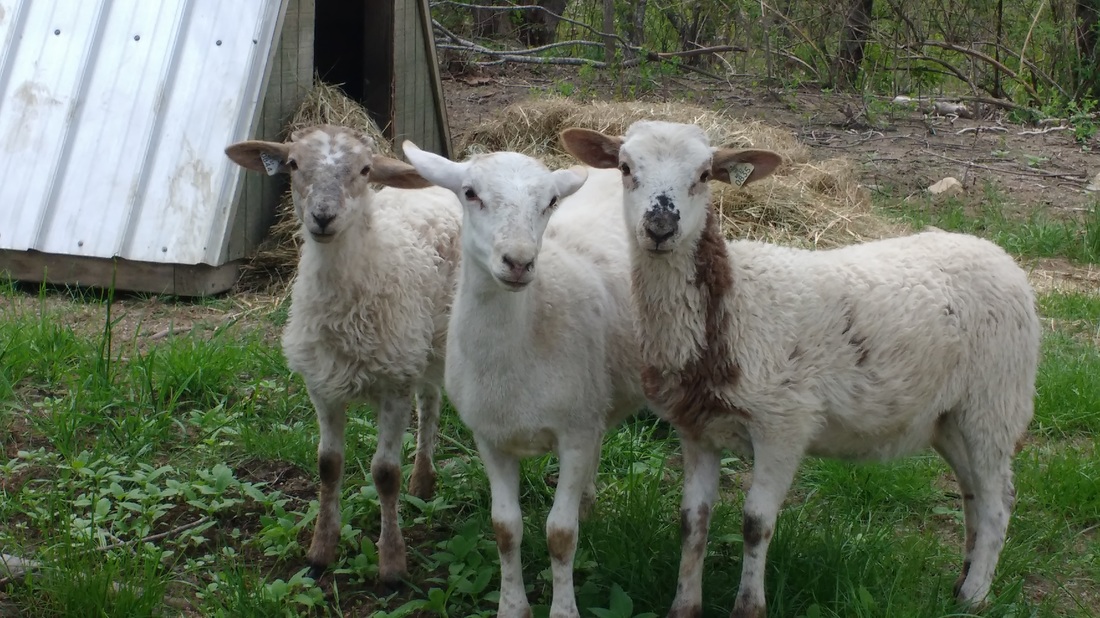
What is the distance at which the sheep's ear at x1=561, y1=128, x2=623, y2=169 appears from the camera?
12.1 feet

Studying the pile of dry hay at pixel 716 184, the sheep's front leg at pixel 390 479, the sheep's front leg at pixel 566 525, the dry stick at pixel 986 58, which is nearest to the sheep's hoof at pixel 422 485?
the sheep's front leg at pixel 390 479

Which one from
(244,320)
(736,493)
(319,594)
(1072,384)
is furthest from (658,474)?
(244,320)

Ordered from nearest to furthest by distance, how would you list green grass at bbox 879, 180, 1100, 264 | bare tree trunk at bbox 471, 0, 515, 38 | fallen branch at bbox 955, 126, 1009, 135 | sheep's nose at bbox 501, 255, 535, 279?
sheep's nose at bbox 501, 255, 535, 279, green grass at bbox 879, 180, 1100, 264, fallen branch at bbox 955, 126, 1009, 135, bare tree trunk at bbox 471, 0, 515, 38

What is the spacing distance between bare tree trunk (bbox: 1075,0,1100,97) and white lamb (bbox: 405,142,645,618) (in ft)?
29.3

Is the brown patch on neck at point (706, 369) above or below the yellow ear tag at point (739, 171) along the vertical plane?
below

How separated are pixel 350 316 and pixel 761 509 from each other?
157 centimetres

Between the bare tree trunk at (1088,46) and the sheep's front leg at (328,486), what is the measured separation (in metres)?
9.31

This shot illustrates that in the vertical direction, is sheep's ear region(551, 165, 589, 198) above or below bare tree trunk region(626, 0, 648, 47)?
below

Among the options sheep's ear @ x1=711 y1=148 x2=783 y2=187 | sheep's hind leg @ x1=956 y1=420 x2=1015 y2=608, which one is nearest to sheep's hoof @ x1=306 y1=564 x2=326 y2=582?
sheep's ear @ x1=711 y1=148 x2=783 y2=187

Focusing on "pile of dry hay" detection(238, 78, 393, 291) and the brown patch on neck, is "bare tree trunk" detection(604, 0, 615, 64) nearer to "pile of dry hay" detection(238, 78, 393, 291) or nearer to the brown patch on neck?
"pile of dry hay" detection(238, 78, 393, 291)

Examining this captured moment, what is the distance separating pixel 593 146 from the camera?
3760mm

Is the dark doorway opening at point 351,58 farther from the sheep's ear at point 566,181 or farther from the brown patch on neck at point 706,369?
the brown patch on neck at point 706,369

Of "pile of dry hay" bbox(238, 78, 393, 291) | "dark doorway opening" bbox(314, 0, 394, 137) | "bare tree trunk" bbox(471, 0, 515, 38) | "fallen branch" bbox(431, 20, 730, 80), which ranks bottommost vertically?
"pile of dry hay" bbox(238, 78, 393, 291)

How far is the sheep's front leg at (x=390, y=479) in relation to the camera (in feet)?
13.0
